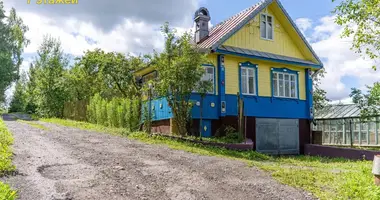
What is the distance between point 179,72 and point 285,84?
7.06 metres

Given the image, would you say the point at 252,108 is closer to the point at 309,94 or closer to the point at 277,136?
the point at 277,136

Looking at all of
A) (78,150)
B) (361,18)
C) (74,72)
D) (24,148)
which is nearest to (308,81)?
(361,18)

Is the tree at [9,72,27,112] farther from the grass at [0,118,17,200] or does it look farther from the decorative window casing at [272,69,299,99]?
the grass at [0,118,17,200]

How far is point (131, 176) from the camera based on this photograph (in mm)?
6898

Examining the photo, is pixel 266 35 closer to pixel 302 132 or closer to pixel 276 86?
pixel 276 86

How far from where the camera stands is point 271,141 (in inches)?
619

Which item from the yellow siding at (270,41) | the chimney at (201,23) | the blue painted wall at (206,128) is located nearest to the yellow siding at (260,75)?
the yellow siding at (270,41)

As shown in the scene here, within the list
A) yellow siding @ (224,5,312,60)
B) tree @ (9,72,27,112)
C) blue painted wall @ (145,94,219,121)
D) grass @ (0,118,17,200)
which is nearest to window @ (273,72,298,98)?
yellow siding @ (224,5,312,60)

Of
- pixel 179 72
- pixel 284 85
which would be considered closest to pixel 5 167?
pixel 179 72

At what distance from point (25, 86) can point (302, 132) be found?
3515cm

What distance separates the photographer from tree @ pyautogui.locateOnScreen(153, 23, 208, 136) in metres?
12.2

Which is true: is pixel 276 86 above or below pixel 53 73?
below

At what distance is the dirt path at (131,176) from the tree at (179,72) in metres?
3.34

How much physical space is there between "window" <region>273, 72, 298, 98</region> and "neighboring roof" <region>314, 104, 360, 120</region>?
629 centimetres
